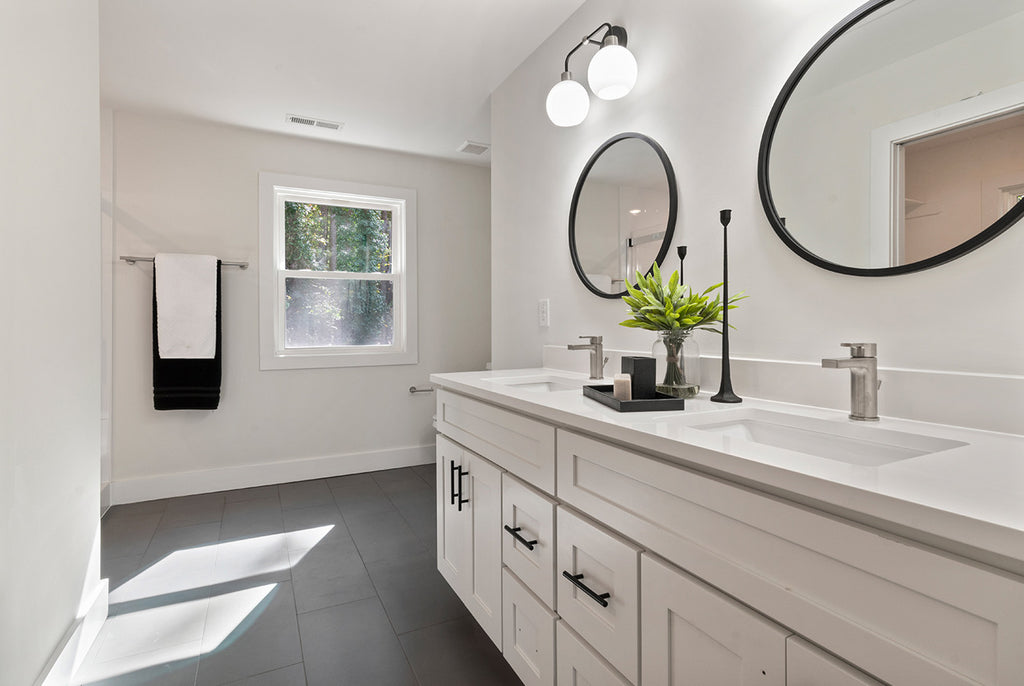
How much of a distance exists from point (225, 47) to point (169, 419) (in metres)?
2.17

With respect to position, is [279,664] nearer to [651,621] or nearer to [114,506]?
[651,621]

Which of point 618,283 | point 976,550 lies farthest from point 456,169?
point 976,550

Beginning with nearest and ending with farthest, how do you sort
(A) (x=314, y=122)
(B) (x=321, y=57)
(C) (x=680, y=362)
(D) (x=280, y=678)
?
(C) (x=680, y=362) → (D) (x=280, y=678) → (B) (x=321, y=57) → (A) (x=314, y=122)

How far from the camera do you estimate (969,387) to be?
907mm

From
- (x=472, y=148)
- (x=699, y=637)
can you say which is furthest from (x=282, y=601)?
(x=472, y=148)

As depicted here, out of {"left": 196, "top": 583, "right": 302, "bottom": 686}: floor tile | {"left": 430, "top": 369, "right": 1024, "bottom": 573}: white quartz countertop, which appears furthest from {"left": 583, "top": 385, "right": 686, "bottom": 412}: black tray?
{"left": 196, "top": 583, "right": 302, "bottom": 686}: floor tile

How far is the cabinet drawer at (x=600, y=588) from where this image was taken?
91 centimetres

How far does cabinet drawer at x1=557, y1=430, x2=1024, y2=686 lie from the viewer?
47 centimetres

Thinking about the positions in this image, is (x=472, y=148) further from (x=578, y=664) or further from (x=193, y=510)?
(x=578, y=664)

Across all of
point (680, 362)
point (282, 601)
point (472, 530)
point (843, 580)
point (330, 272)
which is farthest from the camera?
point (330, 272)

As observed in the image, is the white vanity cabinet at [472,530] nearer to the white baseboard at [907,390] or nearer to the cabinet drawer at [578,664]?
the cabinet drawer at [578,664]

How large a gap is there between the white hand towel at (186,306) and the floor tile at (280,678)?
2.13m

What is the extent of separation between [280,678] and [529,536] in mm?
920

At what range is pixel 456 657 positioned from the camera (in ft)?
5.14
